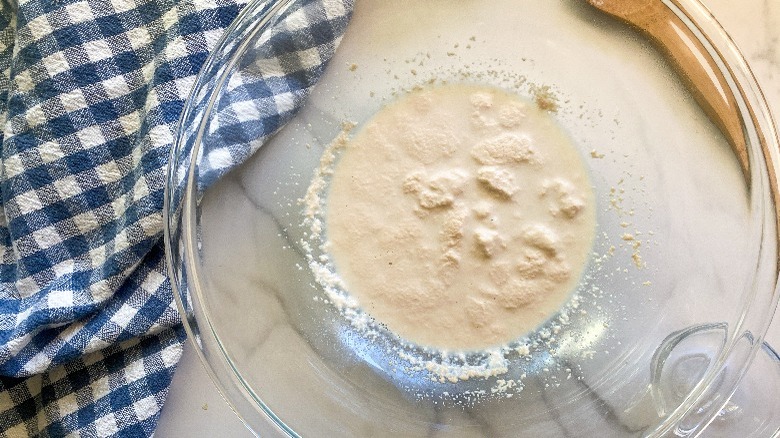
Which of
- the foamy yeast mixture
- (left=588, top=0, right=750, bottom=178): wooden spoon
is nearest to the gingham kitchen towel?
the foamy yeast mixture

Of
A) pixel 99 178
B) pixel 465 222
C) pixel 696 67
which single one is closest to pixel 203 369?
pixel 99 178

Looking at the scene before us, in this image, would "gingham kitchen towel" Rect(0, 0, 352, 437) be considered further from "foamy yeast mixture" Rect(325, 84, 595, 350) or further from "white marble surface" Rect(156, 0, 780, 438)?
"foamy yeast mixture" Rect(325, 84, 595, 350)

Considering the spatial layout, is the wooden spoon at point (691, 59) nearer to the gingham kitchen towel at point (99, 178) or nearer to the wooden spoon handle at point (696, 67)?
the wooden spoon handle at point (696, 67)

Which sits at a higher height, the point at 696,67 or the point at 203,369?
the point at 696,67

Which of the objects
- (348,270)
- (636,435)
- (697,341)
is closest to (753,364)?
(697,341)

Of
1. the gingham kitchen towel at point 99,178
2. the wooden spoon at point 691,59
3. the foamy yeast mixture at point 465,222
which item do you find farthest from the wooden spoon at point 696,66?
the gingham kitchen towel at point 99,178

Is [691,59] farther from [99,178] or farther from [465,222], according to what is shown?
[99,178]
